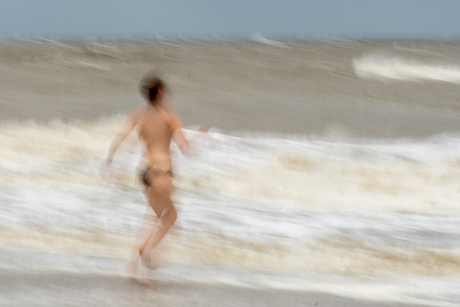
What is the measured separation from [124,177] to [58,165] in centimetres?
139

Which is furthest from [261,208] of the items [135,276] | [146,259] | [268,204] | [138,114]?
[135,276]

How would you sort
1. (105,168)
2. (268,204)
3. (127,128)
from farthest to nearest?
(268,204)
(105,168)
(127,128)

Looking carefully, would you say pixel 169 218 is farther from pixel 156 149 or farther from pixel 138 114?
pixel 138 114

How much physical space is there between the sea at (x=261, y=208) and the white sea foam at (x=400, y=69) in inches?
334

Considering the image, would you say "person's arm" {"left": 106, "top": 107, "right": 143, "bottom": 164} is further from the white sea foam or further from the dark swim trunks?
the white sea foam

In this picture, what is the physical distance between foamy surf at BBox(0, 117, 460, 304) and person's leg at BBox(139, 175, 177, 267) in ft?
2.25

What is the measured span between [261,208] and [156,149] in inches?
222

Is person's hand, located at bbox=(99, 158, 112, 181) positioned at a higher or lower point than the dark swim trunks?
higher

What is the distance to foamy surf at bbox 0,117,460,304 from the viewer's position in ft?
23.8

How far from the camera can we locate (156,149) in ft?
17.1

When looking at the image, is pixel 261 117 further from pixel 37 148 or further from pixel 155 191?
pixel 155 191

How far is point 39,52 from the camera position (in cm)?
2905

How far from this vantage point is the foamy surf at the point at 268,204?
23.8ft

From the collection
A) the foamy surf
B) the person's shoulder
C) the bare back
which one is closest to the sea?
the foamy surf
